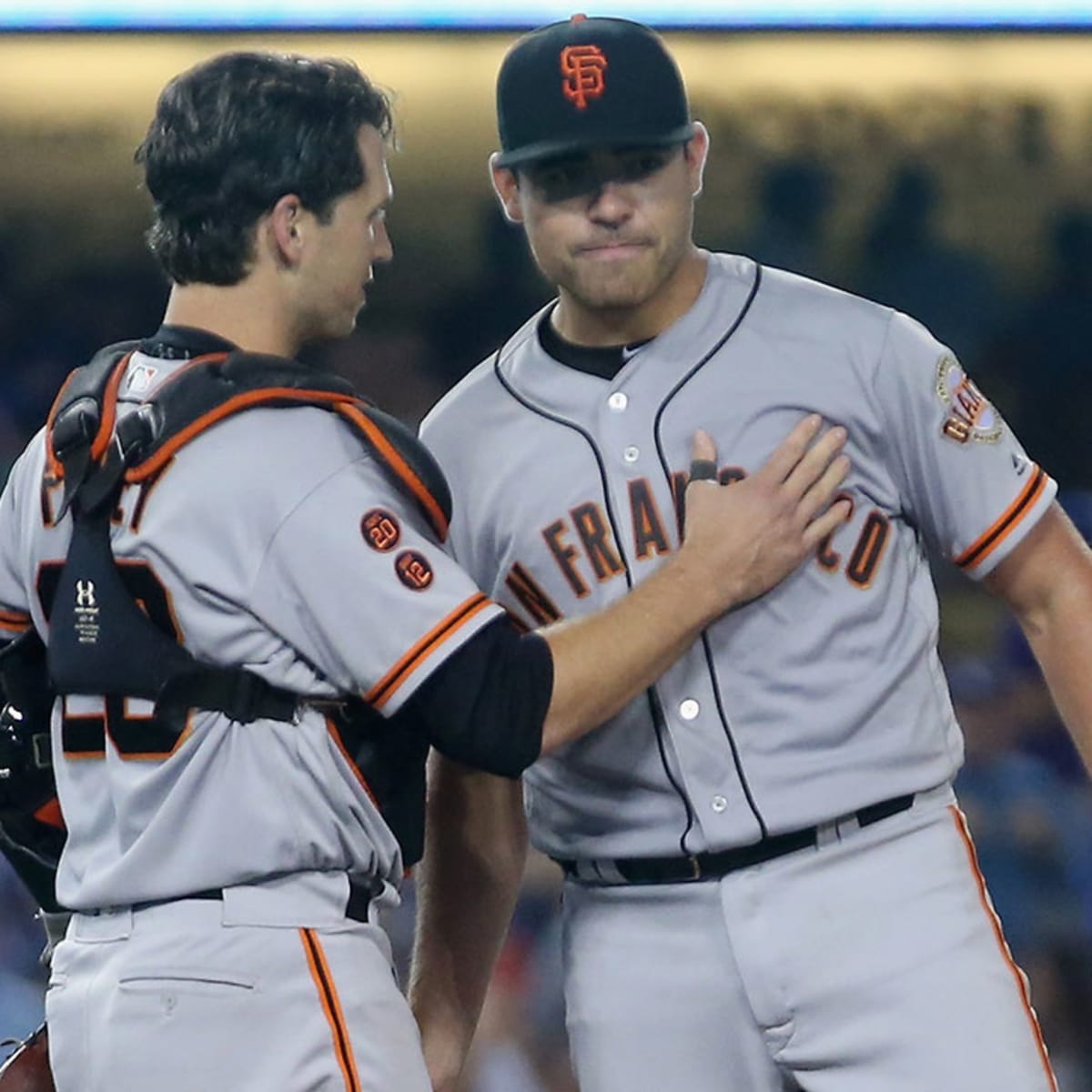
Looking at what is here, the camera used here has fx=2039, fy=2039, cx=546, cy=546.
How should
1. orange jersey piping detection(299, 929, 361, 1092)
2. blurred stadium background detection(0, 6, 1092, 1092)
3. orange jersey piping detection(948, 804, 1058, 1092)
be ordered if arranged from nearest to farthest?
orange jersey piping detection(299, 929, 361, 1092)
orange jersey piping detection(948, 804, 1058, 1092)
blurred stadium background detection(0, 6, 1092, 1092)

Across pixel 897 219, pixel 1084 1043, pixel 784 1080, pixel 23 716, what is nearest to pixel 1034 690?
pixel 1084 1043

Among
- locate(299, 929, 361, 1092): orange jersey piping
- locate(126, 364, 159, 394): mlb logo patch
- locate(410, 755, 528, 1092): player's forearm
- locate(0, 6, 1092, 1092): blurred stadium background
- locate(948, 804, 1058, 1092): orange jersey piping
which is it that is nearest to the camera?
locate(299, 929, 361, 1092): orange jersey piping

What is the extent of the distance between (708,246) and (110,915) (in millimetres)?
3322

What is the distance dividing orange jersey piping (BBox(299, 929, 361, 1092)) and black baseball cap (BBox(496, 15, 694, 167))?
807 mm

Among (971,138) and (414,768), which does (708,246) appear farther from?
(414,768)

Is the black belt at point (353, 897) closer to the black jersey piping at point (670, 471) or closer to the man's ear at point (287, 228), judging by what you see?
the black jersey piping at point (670, 471)

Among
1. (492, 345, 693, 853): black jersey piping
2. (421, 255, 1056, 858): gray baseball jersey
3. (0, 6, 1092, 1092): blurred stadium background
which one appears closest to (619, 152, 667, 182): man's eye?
(421, 255, 1056, 858): gray baseball jersey

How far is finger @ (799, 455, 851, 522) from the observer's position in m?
1.93

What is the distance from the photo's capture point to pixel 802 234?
4891 mm

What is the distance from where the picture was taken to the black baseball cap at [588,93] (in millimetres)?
2004

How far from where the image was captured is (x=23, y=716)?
1954 millimetres

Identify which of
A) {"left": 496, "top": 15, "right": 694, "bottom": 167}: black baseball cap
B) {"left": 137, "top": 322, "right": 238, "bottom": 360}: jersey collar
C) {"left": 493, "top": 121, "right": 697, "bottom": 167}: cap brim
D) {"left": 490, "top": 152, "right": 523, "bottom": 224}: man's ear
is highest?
{"left": 496, "top": 15, "right": 694, "bottom": 167}: black baseball cap

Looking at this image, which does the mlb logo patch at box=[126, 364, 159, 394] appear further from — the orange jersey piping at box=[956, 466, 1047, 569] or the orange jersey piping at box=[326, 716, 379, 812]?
the orange jersey piping at box=[956, 466, 1047, 569]

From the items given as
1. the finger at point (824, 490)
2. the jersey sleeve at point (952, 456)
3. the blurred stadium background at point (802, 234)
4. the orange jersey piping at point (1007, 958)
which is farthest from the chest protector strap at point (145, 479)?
the blurred stadium background at point (802, 234)
